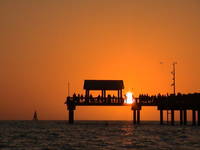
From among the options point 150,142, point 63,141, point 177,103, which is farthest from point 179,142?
point 177,103

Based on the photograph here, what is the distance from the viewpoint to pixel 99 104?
107812mm

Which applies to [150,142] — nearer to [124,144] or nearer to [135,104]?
[124,144]

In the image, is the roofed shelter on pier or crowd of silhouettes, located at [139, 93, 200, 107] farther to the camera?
the roofed shelter on pier

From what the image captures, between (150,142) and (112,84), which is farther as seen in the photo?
(112,84)

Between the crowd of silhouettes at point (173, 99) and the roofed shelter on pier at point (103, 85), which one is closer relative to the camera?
the crowd of silhouettes at point (173, 99)

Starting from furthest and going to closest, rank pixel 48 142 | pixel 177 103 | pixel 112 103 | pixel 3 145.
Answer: pixel 112 103
pixel 177 103
pixel 48 142
pixel 3 145

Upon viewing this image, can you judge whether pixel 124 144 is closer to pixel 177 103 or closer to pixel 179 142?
pixel 179 142

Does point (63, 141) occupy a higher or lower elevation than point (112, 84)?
lower

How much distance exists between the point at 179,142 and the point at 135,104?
52680 millimetres

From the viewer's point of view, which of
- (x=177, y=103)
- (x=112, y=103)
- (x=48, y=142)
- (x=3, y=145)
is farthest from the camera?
(x=112, y=103)

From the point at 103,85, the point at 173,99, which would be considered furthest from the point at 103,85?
the point at 173,99

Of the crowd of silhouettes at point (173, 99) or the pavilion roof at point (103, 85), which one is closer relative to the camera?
the crowd of silhouettes at point (173, 99)

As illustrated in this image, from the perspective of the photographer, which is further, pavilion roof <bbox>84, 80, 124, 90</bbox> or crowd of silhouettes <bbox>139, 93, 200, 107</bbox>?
pavilion roof <bbox>84, 80, 124, 90</bbox>

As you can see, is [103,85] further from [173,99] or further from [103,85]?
[173,99]
